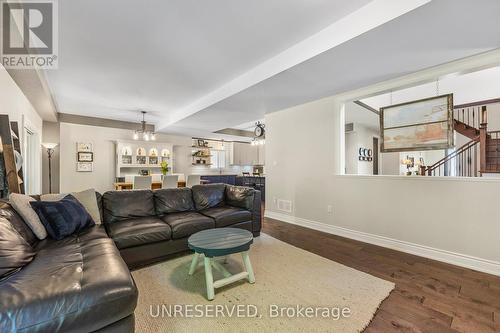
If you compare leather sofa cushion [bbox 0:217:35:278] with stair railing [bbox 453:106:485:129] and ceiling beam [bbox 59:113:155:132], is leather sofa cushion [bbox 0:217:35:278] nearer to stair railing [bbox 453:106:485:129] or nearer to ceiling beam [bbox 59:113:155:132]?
ceiling beam [bbox 59:113:155:132]

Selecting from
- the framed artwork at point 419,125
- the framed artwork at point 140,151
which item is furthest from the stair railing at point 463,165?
the framed artwork at point 140,151

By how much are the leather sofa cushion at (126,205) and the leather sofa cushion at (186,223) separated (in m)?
0.32

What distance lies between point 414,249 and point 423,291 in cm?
109

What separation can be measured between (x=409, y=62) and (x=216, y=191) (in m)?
3.18

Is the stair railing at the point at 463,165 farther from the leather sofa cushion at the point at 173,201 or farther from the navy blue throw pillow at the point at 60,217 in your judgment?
the navy blue throw pillow at the point at 60,217

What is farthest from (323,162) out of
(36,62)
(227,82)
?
(36,62)

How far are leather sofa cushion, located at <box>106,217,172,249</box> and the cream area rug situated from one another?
0.32 m

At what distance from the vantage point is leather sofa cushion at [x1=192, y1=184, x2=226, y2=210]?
11.7ft

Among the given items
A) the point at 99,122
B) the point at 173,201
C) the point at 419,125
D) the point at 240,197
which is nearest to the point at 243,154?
the point at 99,122

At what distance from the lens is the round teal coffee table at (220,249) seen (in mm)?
1937

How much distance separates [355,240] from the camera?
11.3 ft

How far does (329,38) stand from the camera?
226cm

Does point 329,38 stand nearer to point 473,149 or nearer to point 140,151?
point 473,149

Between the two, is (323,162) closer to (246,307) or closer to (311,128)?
(311,128)
